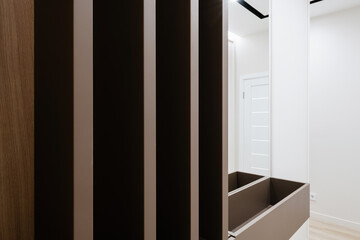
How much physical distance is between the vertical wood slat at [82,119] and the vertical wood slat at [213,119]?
30 cm

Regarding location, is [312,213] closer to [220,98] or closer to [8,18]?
[220,98]

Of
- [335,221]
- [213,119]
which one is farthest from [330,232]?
[213,119]

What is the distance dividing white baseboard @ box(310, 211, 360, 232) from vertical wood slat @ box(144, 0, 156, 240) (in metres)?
2.90

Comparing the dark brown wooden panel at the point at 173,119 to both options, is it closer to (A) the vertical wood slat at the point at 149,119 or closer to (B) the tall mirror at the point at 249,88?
(A) the vertical wood slat at the point at 149,119

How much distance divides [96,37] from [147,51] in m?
0.12

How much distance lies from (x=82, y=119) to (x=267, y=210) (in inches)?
28.2

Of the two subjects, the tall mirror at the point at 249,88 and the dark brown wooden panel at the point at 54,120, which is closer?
the dark brown wooden panel at the point at 54,120

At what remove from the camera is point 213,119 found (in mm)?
531

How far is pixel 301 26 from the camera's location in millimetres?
1833

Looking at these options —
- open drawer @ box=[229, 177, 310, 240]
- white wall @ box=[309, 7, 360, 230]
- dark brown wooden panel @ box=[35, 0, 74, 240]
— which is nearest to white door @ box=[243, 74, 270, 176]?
open drawer @ box=[229, 177, 310, 240]

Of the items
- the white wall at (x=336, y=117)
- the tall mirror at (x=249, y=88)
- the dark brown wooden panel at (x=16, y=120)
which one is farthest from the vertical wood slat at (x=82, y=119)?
the white wall at (x=336, y=117)

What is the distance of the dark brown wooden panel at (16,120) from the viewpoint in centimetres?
35

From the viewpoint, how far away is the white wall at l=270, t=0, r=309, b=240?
1.55 m

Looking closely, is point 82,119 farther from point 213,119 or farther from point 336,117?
point 336,117
